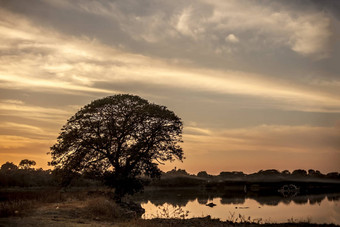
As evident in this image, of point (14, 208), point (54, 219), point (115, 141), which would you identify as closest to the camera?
point (54, 219)

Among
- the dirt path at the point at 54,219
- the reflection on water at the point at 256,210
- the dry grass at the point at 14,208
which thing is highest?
the dry grass at the point at 14,208

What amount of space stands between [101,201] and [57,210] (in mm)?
5061

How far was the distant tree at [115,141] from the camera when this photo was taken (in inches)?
1645

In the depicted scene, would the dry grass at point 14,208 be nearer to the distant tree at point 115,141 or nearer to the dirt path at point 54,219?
the dirt path at point 54,219

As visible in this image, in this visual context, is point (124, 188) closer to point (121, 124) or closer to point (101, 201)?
point (121, 124)

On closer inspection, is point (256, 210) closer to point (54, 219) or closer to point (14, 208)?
point (54, 219)

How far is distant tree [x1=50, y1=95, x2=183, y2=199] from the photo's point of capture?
41781 mm

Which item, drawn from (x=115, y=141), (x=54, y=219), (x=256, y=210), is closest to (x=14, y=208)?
(x=54, y=219)

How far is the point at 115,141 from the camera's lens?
42.0 metres

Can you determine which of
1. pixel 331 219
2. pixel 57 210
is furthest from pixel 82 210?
pixel 331 219

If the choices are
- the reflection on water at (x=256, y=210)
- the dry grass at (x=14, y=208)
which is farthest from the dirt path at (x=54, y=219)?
the reflection on water at (x=256, y=210)

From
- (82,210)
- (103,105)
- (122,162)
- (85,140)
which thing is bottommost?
(82,210)

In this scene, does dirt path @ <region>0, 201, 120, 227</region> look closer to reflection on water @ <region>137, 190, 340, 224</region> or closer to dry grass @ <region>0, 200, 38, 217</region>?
dry grass @ <region>0, 200, 38, 217</region>

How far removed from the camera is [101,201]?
29781 millimetres
